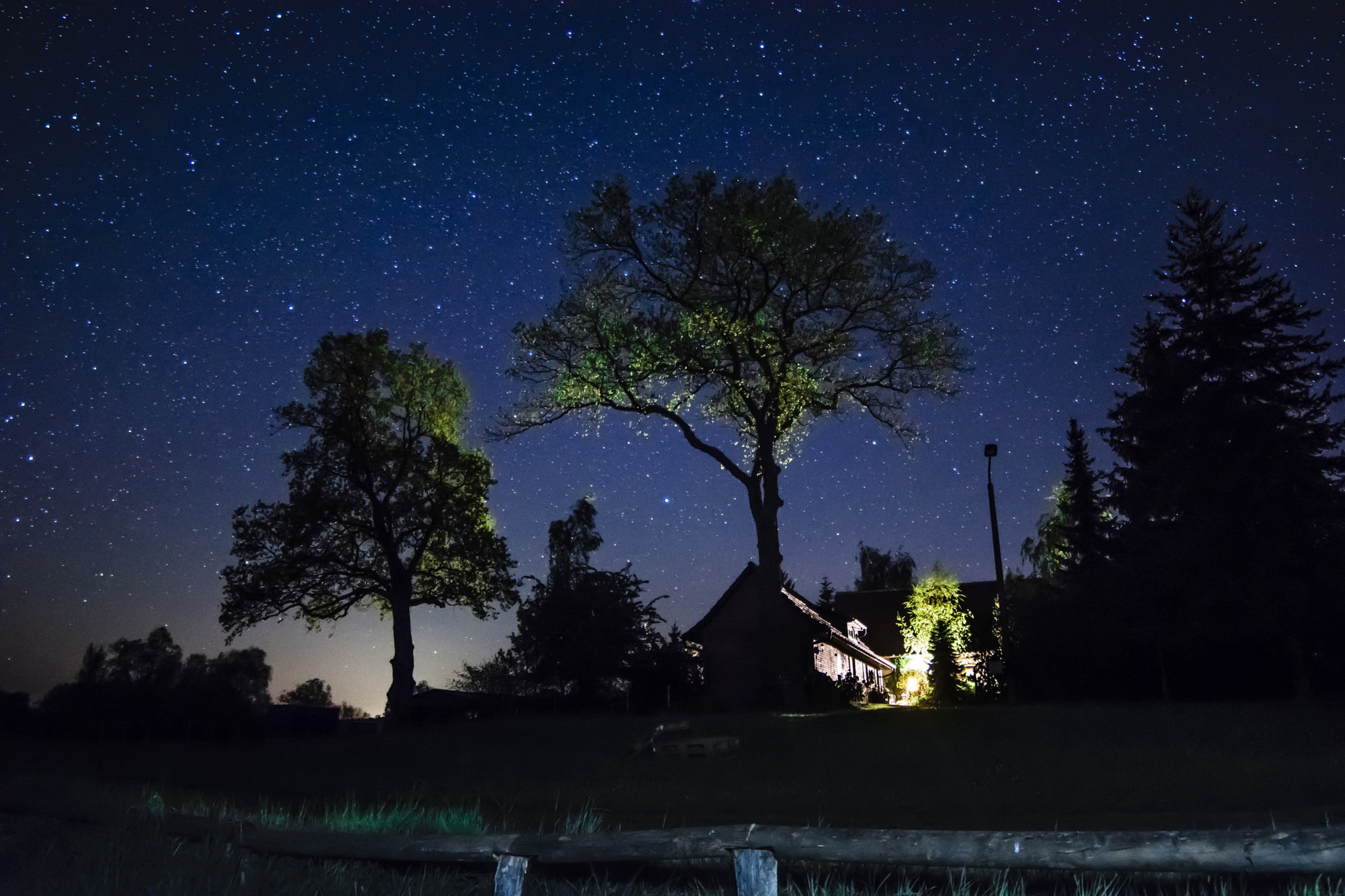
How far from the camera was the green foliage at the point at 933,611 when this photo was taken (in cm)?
3741

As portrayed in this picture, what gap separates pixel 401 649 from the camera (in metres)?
37.9

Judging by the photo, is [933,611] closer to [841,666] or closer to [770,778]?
[841,666]

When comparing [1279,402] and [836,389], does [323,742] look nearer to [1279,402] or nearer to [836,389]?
[836,389]

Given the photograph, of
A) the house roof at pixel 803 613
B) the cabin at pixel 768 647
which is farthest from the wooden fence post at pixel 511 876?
the house roof at pixel 803 613

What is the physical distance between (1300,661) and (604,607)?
23.3 meters

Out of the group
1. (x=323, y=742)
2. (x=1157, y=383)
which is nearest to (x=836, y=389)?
(x=1157, y=383)

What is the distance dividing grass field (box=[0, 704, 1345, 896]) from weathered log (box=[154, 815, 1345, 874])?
871 mm

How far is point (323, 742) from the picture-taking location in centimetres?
3041

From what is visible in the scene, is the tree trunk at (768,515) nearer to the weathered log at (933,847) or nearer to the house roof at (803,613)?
the house roof at (803,613)

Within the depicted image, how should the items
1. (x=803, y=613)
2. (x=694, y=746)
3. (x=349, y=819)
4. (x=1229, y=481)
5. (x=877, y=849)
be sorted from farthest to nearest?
(x=803, y=613) < (x=1229, y=481) < (x=694, y=746) < (x=349, y=819) < (x=877, y=849)

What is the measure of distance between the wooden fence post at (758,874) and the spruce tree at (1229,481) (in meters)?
25.1

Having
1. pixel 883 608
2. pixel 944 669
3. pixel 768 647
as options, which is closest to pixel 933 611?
pixel 944 669

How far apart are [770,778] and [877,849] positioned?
498 inches

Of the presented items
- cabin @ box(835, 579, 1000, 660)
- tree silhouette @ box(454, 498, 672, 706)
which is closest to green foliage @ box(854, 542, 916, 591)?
cabin @ box(835, 579, 1000, 660)
